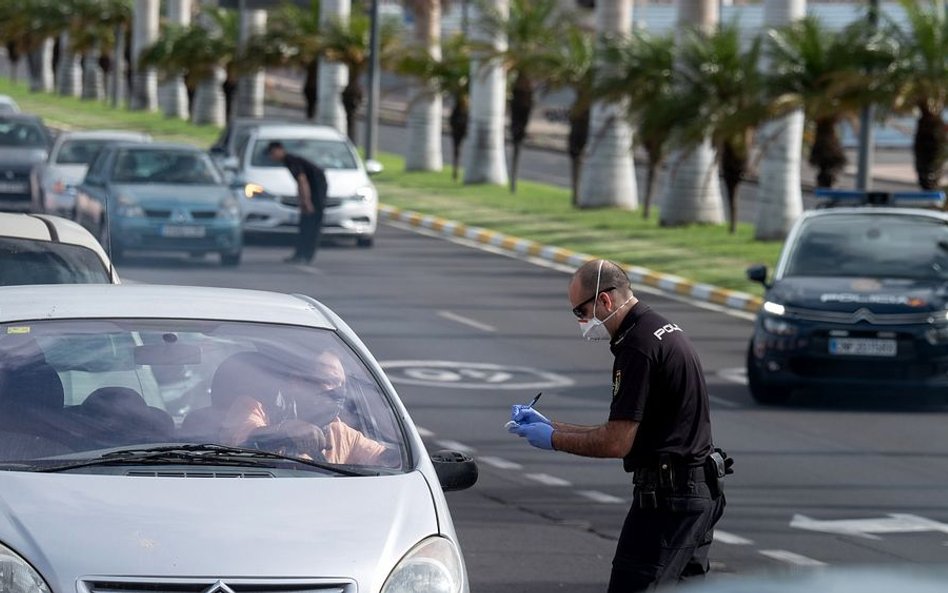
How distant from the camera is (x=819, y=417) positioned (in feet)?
49.4

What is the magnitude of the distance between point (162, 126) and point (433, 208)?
25.6 m

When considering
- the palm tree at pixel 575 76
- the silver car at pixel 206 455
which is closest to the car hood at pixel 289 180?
the palm tree at pixel 575 76

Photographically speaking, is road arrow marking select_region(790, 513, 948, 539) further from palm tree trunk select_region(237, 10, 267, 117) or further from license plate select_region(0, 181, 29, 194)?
palm tree trunk select_region(237, 10, 267, 117)

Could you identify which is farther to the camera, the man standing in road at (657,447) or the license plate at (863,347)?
the license plate at (863,347)

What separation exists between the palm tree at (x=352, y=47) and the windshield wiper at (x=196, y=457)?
39.4 m

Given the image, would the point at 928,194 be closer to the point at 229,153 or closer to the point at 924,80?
the point at 924,80

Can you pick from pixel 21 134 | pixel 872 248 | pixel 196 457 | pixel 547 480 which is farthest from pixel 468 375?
pixel 21 134

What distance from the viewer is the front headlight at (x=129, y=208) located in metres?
24.9

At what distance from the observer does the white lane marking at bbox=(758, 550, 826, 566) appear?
31.3ft

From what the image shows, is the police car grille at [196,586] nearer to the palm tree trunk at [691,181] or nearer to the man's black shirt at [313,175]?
Result: the man's black shirt at [313,175]

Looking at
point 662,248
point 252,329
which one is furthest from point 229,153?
point 252,329

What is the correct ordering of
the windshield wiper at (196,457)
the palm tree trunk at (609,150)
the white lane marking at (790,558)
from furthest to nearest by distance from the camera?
the palm tree trunk at (609,150) < the white lane marking at (790,558) < the windshield wiper at (196,457)

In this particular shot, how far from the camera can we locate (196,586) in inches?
207

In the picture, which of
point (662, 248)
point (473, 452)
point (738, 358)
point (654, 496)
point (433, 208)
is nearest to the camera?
point (654, 496)
